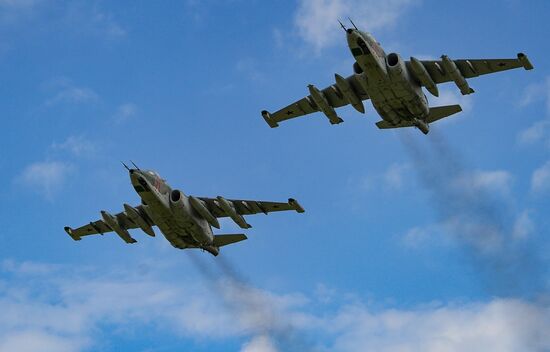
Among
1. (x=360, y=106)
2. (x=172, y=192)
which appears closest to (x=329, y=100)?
(x=360, y=106)

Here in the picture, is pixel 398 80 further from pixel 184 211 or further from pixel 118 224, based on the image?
pixel 118 224

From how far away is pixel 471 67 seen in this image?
68188 mm

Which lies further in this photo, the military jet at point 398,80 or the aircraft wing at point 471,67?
the aircraft wing at point 471,67

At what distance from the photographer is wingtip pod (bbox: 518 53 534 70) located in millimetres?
66062

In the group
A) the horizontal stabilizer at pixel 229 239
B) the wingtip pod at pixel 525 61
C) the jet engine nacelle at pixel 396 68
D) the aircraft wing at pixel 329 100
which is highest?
the aircraft wing at pixel 329 100

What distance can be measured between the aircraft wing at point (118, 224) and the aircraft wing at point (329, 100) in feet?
42.0

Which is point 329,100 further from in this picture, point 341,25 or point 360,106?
point 341,25

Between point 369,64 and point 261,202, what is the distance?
592 inches

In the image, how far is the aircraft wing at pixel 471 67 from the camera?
67.8 m

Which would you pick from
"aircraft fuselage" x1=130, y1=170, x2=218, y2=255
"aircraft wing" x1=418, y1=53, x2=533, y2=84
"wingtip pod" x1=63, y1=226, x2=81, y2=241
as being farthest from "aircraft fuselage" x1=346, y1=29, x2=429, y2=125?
"wingtip pod" x1=63, y1=226, x2=81, y2=241

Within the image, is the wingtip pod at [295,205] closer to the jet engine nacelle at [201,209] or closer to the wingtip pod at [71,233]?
the jet engine nacelle at [201,209]

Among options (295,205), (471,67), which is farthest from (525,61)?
(295,205)

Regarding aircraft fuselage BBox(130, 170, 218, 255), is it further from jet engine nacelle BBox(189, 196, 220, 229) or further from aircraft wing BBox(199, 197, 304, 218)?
aircraft wing BBox(199, 197, 304, 218)

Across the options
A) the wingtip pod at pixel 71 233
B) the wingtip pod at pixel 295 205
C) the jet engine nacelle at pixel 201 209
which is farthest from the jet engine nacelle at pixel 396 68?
the wingtip pod at pixel 71 233
